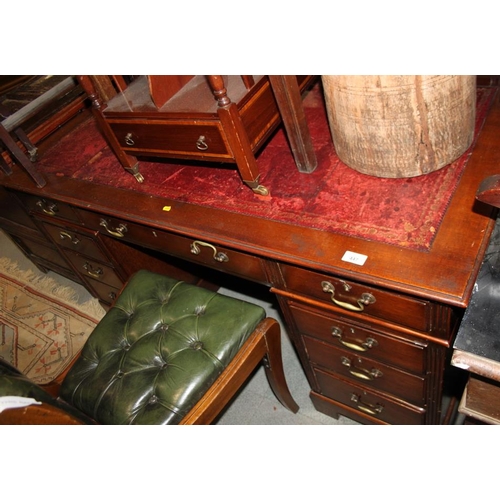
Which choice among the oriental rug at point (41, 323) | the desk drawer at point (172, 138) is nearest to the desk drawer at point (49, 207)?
the desk drawer at point (172, 138)

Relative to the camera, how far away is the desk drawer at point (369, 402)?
4.26 ft

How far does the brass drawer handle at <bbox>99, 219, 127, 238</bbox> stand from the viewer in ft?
4.76

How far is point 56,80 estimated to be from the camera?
1670mm

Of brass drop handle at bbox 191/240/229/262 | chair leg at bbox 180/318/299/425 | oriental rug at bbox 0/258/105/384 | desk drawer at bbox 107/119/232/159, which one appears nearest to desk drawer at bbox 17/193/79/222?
desk drawer at bbox 107/119/232/159

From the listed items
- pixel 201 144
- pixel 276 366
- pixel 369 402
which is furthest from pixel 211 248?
pixel 369 402

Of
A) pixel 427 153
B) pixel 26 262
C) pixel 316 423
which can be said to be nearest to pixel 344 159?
pixel 427 153

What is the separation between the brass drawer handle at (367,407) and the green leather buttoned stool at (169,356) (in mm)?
280

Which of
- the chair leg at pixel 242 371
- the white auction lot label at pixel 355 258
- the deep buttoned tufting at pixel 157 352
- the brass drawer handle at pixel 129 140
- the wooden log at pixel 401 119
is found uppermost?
the brass drawer handle at pixel 129 140

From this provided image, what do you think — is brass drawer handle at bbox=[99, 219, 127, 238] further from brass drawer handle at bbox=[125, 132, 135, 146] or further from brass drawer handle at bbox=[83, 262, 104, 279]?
brass drawer handle at bbox=[83, 262, 104, 279]

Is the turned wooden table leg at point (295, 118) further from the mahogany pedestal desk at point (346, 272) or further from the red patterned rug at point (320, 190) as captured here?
the mahogany pedestal desk at point (346, 272)

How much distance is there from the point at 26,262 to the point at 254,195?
232 centimetres

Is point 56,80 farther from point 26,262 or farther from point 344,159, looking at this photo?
point 26,262

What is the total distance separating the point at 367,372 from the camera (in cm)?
124

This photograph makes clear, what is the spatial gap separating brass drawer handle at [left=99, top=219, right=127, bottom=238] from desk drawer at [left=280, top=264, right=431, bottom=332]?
670 mm
